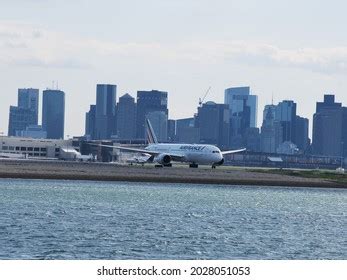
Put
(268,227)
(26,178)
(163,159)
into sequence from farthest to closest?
(163,159)
(26,178)
(268,227)

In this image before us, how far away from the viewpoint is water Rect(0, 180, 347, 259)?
6444cm

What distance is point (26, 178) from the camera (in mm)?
152750

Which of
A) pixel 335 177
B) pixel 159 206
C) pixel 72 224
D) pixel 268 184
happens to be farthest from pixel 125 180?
pixel 72 224

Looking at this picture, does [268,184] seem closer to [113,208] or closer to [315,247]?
[113,208]

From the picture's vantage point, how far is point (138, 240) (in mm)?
69562

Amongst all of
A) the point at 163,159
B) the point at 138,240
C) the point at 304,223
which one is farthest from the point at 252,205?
the point at 163,159

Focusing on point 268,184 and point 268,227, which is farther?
point 268,184

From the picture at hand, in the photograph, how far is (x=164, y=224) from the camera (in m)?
82.1

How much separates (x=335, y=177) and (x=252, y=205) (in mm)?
73088

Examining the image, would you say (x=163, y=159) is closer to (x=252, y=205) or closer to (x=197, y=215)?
(x=252, y=205)

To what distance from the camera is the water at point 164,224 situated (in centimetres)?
6444

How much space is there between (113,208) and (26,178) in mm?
58416

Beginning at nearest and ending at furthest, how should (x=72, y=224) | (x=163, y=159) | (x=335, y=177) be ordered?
(x=72, y=224) < (x=335, y=177) < (x=163, y=159)

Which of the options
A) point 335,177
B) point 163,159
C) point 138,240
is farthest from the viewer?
point 163,159
